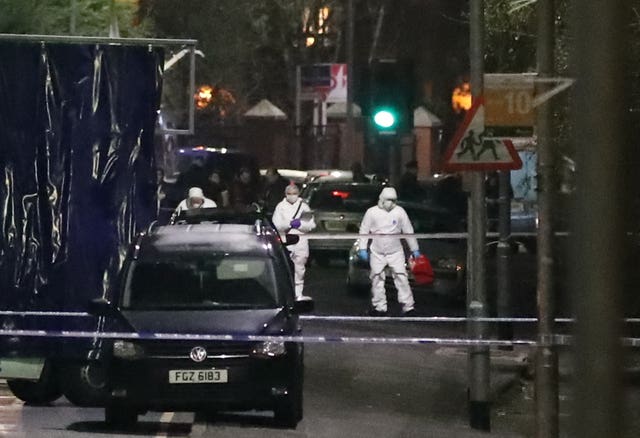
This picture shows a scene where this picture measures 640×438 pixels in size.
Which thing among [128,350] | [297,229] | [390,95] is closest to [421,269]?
[297,229]

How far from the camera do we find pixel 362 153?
48969mm

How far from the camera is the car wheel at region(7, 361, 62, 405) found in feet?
41.0

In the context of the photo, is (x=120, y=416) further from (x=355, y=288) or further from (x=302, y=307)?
(x=355, y=288)

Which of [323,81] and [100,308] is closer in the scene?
[100,308]

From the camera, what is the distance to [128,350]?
11367mm

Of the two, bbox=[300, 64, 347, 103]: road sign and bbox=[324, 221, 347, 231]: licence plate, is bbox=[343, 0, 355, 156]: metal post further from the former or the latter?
bbox=[324, 221, 347, 231]: licence plate

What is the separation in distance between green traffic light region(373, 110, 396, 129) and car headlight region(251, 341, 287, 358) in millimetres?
6725

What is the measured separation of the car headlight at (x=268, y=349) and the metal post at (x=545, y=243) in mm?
3043

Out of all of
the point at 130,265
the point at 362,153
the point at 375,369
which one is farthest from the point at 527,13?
the point at 362,153

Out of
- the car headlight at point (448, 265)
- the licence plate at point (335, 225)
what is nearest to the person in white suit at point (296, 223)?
the car headlight at point (448, 265)

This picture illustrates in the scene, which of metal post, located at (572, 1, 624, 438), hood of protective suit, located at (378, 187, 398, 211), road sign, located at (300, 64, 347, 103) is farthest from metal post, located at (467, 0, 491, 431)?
road sign, located at (300, 64, 347, 103)

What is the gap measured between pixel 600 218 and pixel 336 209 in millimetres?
21849

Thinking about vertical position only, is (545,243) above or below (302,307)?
above

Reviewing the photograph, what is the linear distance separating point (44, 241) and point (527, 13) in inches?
215
